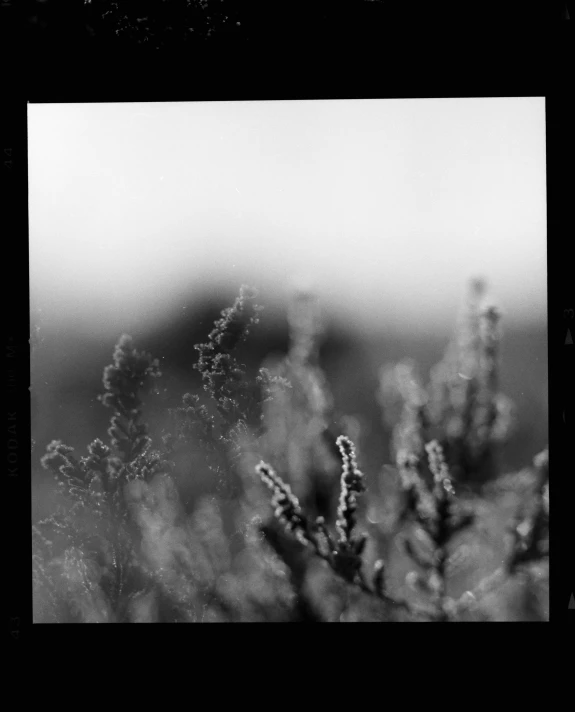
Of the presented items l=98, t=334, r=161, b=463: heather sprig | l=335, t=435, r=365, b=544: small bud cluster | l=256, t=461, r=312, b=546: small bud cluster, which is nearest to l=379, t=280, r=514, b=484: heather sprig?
l=335, t=435, r=365, b=544: small bud cluster

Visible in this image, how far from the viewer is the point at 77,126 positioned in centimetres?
166

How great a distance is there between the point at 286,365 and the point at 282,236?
40 centimetres

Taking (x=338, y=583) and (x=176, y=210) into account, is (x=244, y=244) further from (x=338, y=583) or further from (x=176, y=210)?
(x=338, y=583)

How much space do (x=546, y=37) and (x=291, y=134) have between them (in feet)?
2.69

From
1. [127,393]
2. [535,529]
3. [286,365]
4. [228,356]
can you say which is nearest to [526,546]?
[535,529]

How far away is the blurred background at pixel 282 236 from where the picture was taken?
5.42 feet

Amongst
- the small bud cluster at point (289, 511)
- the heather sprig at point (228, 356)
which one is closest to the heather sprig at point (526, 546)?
the small bud cluster at point (289, 511)

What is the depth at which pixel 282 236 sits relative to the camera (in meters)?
1.67

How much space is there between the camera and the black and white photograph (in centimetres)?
166

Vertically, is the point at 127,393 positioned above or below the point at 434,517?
above

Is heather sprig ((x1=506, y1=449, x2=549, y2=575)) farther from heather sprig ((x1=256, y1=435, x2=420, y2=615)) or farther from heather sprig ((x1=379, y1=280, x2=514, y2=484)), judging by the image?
heather sprig ((x1=256, y1=435, x2=420, y2=615))

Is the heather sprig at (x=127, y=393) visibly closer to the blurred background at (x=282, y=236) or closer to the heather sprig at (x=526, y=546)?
the blurred background at (x=282, y=236)

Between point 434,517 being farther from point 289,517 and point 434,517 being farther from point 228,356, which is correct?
point 228,356
